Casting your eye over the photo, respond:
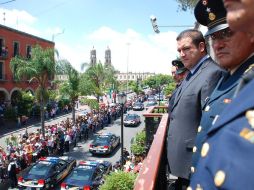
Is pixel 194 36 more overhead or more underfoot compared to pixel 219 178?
more overhead

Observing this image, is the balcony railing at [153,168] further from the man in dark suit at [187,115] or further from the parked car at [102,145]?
the parked car at [102,145]

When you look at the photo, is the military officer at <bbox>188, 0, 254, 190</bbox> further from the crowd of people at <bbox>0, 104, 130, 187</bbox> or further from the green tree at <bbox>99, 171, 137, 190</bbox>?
the crowd of people at <bbox>0, 104, 130, 187</bbox>

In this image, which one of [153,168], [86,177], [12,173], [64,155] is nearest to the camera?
[153,168]

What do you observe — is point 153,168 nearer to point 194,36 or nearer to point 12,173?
→ point 194,36

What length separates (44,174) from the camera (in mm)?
15414

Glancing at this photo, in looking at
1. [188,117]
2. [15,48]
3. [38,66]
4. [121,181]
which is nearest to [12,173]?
[38,66]

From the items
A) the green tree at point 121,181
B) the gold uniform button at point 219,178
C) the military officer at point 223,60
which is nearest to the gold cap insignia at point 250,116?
the gold uniform button at point 219,178

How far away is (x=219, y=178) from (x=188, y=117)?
2.04 metres

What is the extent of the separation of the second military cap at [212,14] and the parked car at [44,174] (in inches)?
543

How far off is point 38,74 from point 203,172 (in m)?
23.6

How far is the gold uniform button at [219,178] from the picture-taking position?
0.97 metres

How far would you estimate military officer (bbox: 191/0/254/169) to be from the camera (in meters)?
1.68

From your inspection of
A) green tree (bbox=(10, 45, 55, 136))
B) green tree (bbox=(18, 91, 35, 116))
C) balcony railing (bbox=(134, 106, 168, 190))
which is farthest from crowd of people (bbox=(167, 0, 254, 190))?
green tree (bbox=(18, 91, 35, 116))

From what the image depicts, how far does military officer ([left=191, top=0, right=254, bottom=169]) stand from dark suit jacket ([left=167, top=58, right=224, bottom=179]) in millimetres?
676
